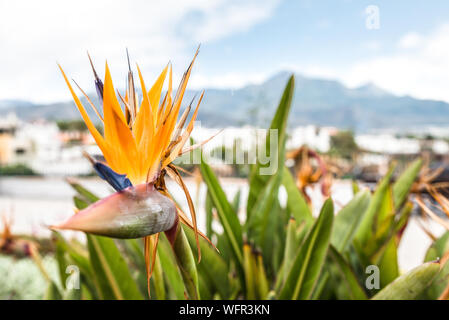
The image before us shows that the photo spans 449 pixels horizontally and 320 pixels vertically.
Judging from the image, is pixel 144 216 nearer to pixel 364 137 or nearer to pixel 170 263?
pixel 170 263

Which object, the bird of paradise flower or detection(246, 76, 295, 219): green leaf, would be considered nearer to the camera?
the bird of paradise flower

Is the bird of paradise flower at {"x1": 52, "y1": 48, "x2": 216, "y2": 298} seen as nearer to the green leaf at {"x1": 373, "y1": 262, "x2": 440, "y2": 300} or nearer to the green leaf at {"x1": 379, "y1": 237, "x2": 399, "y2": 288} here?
the green leaf at {"x1": 373, "y1": 262, "x2": 440, "y2": 300}

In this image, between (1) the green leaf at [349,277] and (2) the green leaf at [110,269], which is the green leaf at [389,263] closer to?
(1) the green leaf at [349,277]

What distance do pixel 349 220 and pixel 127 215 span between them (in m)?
0.33

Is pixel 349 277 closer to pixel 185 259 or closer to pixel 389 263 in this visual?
pixel 389 263

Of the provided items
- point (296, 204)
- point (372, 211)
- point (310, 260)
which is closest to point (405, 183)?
point (372, 211)

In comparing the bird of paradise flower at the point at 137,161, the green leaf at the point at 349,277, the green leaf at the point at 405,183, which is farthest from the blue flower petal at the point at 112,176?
the green leaf at the point at 405,183

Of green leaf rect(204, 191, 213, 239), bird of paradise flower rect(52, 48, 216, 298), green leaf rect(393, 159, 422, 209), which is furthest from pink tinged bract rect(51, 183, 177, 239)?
green leaf rect(393, 159, 422, 209)

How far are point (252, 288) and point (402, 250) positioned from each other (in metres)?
2.17

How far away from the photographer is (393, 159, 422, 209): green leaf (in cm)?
55

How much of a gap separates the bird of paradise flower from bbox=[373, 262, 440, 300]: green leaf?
18cm

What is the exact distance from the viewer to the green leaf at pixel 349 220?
389 millimetres

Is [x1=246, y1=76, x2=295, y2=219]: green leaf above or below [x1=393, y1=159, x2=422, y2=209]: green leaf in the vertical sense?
above
